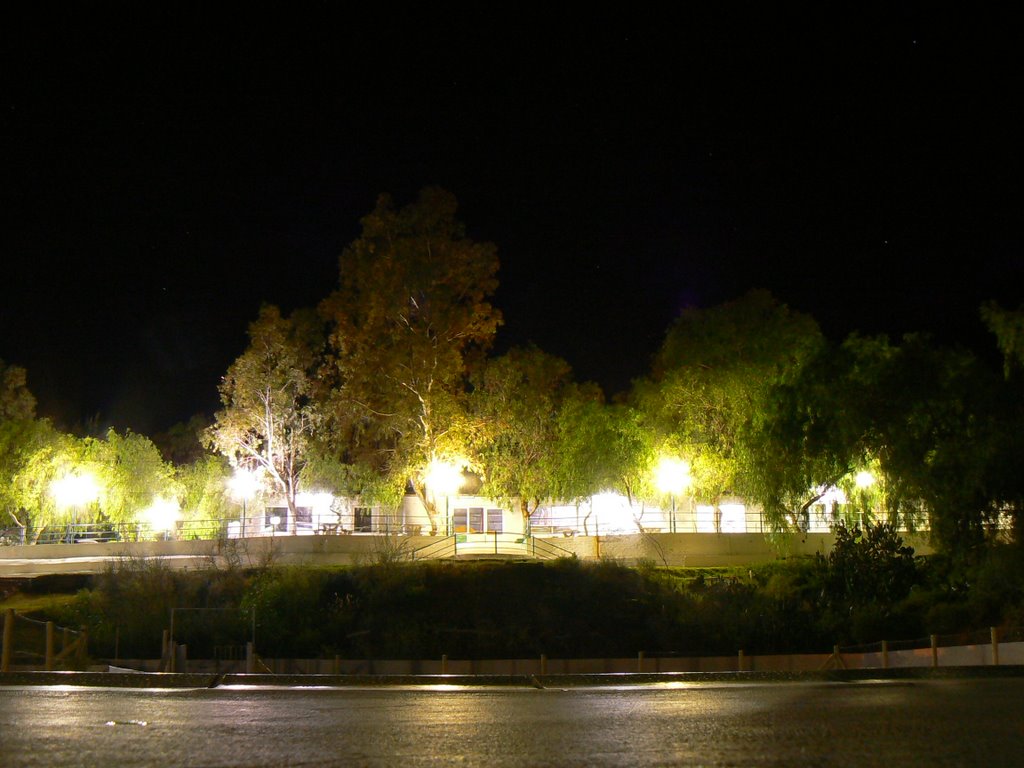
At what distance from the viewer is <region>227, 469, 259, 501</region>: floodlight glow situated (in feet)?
144

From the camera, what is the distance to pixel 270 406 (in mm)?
43750

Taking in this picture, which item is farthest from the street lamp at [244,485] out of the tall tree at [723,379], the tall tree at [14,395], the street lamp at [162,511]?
the tall tree at [14,395]

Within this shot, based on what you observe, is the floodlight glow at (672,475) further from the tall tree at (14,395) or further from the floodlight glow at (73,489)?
the tall tree at (14,395)

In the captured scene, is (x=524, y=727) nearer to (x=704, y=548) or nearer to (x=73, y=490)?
(x=704, y=548)

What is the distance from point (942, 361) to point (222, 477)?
3439cm

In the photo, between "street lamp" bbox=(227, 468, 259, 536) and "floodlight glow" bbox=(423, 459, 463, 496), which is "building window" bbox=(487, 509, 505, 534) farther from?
"street lamp" bbox=(227, 468, 259, 536)

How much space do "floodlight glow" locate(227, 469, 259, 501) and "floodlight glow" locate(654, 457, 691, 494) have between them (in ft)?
56.8

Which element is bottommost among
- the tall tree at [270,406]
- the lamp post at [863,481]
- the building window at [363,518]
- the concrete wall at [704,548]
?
the concrete wall at [704,548]

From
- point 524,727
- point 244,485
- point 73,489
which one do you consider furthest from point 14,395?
point 524,727

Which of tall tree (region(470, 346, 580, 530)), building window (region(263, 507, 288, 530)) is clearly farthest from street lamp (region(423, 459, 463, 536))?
building window (region(263, 507, 288, 530))

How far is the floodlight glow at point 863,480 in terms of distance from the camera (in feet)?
118

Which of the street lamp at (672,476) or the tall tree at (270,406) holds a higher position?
the tall tree at (270,406)

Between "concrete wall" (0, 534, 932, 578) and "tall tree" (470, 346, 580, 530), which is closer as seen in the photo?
"concrete wall" (0, 534, 932, 578)

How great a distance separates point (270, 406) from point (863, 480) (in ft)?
79.5
